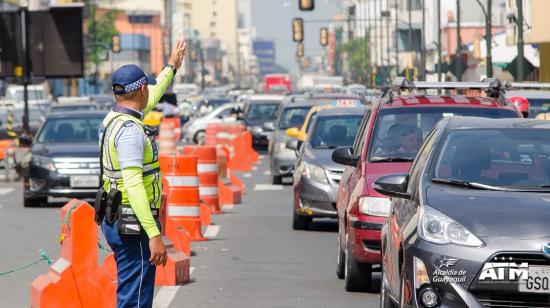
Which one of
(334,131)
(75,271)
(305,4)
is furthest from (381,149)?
(305,4)

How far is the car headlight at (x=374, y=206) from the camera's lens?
13078 millimetres

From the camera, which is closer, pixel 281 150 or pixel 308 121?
pixel 308 121

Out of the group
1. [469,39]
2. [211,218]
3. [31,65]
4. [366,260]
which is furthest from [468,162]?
[469,39]

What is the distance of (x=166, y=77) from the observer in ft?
31.7

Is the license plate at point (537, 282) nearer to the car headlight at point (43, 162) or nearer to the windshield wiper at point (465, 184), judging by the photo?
the windshield wiper at point (465, 184)

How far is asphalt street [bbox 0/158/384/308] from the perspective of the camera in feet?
42.0

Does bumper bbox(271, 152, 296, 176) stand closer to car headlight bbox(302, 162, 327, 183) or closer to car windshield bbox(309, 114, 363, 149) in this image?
car windshield bbox(309, 114, 363, 149)

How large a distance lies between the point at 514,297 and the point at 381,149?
5.95 m

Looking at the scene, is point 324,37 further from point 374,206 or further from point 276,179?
point 374,206

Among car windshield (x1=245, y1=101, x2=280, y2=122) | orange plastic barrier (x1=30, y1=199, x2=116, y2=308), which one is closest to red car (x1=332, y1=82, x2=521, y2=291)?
orange plastic barrier (x1=30, y1=199, x2=116, y2=308)

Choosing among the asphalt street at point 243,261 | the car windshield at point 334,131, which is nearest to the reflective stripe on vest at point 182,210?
the asphalt street at point 243,261

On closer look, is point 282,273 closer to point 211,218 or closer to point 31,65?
point 211,218

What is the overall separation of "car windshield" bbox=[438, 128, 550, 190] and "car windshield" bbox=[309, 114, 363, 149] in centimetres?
1155

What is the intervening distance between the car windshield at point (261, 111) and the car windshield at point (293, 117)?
1572 cm
